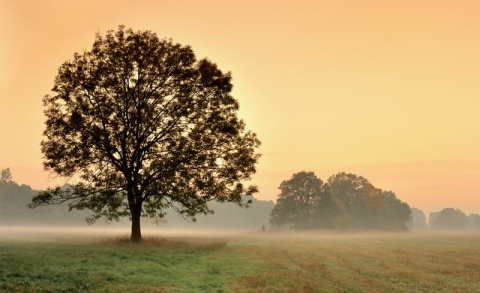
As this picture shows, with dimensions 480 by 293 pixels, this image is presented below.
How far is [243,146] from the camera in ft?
119

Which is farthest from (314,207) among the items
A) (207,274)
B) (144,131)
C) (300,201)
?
Result: (207,274)

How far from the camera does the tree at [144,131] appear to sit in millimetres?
32125

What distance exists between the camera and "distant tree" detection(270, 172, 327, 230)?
119 metres

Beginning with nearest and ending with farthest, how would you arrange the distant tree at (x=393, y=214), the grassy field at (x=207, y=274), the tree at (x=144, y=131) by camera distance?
the grassy field at (x=207, y=274)
the tree at (x=144, y=131)
the distant tree at (x=393, y=214)

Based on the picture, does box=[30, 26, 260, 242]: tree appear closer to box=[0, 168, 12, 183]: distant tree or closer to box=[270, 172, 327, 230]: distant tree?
box=[270, 172, 327, 230]: distant tree

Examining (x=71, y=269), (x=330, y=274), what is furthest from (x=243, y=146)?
(x=71, y=269)

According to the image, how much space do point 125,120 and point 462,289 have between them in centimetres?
2815

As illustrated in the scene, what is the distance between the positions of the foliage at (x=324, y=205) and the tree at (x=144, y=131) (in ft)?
287

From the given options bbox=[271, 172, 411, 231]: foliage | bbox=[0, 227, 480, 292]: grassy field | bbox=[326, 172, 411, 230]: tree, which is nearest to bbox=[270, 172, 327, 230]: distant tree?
bbox=[271, 172, 411, 231]: foliage

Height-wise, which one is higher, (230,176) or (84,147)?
(84,147)

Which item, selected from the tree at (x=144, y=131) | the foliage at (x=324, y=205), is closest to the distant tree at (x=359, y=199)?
the foliage at (x=324, y=205)

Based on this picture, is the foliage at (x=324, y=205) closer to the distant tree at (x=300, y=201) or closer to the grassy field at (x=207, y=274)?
the distant tree at (x=300, y=201)

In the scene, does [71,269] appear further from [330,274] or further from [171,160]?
[171,160]

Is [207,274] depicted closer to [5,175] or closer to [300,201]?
[300,201]
